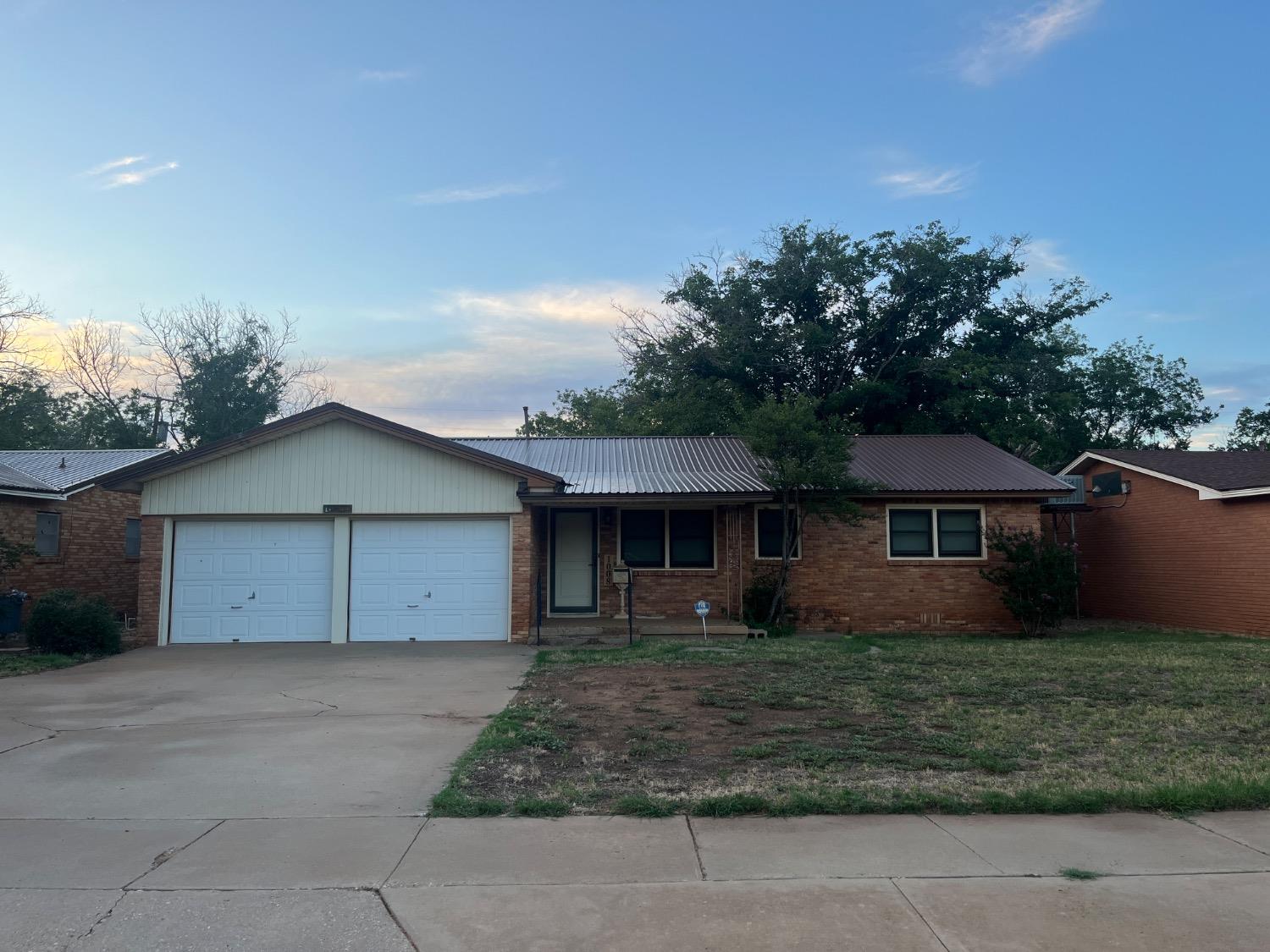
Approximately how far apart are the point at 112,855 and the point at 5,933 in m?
1.05

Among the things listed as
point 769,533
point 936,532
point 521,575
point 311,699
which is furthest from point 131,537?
point 936,532

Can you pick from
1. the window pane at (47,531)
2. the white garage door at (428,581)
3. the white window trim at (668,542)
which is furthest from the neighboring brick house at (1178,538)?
the window pane at (47,531)

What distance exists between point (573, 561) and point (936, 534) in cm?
721

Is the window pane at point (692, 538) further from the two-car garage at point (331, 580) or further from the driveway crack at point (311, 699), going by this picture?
the driveway crack at point (311, 699)

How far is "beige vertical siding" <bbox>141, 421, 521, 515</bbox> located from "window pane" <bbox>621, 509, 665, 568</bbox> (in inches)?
120

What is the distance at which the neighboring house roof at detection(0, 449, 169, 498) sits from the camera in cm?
1745

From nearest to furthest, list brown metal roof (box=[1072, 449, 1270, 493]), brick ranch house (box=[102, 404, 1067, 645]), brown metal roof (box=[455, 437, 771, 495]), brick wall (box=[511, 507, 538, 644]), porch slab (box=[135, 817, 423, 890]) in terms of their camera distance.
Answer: porch slab (box=[135, 817, 423, 890]) → brick wall (box=[511, 507, 538, 644]) → brick ranch house (box=[102, 404, 1067, 645]) → brown metal roof (box=[455, 437, 771, 495]) → brown metal roof (box=[1072, 449, 1270, 493])

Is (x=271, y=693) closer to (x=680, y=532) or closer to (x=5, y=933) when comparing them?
(x=5, y=933)

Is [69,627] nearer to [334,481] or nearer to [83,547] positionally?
[334,481]

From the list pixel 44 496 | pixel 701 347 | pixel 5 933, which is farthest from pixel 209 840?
pixel 701 347

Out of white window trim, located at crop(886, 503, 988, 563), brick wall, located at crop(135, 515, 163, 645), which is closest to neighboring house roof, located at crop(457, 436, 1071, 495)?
white window trim, located at crop(886, 503, 988, 563)

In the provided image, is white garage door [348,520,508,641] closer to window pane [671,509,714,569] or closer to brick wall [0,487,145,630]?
window pane [671,509,714,569]

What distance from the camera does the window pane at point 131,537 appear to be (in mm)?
Result: 21108

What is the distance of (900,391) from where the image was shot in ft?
89.9
